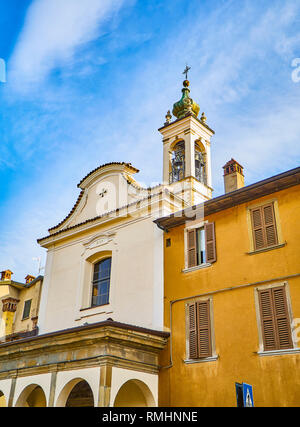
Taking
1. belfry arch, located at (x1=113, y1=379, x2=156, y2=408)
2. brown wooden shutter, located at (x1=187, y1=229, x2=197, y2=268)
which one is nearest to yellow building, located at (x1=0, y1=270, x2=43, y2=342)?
belfry arch, located at (x1=113, y1=379, x2=156, y2=408)

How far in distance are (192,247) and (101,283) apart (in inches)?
186

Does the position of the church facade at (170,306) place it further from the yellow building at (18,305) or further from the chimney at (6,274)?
the chimney at (6,274)

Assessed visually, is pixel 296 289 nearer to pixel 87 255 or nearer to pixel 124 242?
pixel 124 242

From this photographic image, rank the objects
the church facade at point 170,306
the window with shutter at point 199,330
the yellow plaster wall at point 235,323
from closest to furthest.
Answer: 1. the yellow plaster wall at point 235,323
2. the church facade at point 170,306
3. the window with shutter at point 199,330

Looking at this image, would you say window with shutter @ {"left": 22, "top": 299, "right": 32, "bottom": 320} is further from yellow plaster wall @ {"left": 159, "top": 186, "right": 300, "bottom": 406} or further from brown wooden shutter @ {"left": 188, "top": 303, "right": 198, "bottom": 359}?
brown wooden shutter @ {"left": 188, "top": 303, "right": 198, "bottom": 359}

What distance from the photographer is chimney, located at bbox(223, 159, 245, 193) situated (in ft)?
62.0

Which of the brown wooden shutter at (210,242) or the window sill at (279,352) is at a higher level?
the brown wooden shutter at (210,242)

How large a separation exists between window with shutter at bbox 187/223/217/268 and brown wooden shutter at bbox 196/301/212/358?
138 cm

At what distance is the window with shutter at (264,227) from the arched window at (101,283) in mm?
6562

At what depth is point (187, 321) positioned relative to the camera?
1399 centimetres

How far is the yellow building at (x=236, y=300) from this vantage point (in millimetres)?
11836

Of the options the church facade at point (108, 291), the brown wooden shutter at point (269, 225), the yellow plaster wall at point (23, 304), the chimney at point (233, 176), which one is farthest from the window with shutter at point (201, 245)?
the yellow plaster wall at point (23, 304)

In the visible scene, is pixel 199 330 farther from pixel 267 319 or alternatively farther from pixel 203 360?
pixel 267 319
